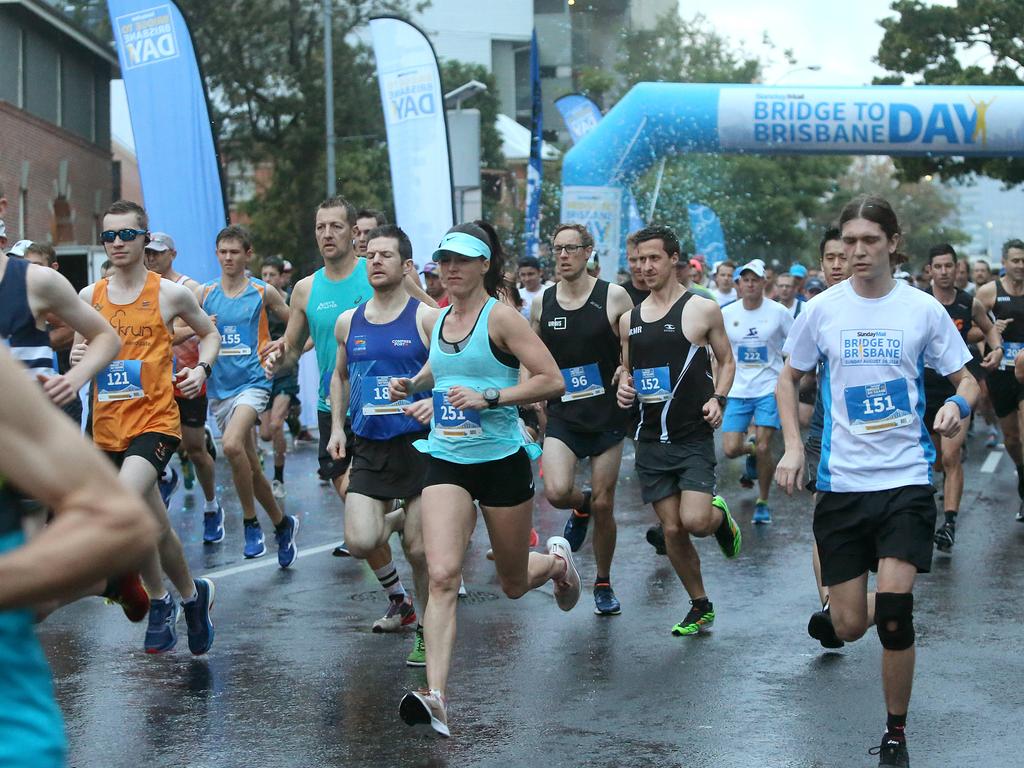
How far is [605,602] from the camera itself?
8.14m

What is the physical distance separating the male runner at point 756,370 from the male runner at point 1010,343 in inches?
66.8

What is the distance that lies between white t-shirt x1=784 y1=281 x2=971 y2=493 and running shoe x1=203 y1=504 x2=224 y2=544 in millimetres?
6151

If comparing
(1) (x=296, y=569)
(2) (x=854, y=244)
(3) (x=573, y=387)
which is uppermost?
(2) (x=854, y=244)

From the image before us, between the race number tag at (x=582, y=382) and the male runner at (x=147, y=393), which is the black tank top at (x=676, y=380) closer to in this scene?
the race number tag at (x=582, y=382)

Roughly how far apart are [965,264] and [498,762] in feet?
57.4

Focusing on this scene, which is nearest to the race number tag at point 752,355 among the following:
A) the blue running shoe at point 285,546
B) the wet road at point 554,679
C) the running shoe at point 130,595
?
the wet road at point 554,679

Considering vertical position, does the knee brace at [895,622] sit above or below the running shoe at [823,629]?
above

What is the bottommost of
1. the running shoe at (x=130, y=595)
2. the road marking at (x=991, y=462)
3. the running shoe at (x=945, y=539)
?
the road marking at (x=991, y=462)

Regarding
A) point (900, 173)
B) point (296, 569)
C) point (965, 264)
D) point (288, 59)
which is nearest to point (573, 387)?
point (296, 569)

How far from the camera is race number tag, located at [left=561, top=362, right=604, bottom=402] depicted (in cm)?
844

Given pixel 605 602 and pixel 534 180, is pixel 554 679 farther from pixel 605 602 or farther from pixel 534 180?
pixel 534 180

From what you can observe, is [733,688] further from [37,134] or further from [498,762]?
[37,134]

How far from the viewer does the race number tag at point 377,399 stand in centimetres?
727

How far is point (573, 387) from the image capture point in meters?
8.48
